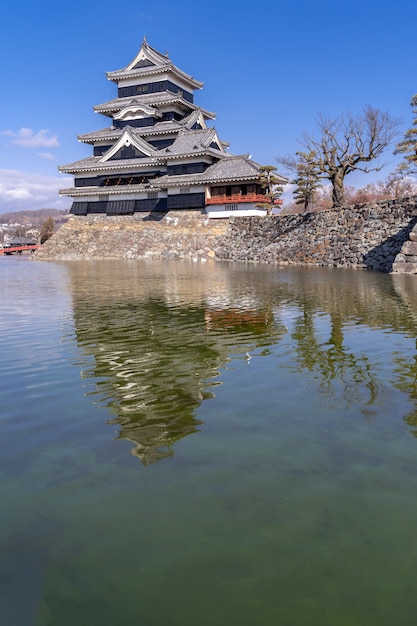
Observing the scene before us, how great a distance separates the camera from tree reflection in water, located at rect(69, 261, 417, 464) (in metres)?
6.18

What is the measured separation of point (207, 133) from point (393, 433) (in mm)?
48810

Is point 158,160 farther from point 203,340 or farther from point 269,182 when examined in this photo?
point 203,340

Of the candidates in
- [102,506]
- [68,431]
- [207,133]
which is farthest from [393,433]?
[207,133]

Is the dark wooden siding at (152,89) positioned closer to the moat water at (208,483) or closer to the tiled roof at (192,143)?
Answer: the tiled roof at (192,143)

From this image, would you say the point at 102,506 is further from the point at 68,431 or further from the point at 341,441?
the point at 341,441

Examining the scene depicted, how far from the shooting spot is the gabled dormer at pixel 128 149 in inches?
2046

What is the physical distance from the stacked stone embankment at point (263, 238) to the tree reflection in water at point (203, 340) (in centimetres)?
1335

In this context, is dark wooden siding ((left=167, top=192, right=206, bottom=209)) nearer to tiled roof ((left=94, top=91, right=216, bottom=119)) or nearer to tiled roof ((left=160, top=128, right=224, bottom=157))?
tiled roof ((left=160, top=128, right=224, bottom=157))

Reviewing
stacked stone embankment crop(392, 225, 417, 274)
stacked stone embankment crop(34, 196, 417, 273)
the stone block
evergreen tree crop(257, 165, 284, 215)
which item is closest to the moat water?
stacked stone embankment crop(392, 225, 417, 274)

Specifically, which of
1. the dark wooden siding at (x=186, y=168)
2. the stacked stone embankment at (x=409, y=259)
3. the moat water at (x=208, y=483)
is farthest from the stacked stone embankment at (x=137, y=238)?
the moat water at (x=208, y=483)

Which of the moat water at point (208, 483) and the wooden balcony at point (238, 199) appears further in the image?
the wooden balcony at point (238, 199)

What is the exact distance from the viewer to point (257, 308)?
47.5ft

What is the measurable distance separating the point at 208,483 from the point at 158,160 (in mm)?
49342

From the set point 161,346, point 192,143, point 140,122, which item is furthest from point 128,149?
point 161,346
